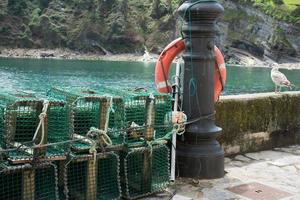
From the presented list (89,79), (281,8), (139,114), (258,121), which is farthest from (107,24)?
(139,114)

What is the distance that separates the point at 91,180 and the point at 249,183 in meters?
2.11

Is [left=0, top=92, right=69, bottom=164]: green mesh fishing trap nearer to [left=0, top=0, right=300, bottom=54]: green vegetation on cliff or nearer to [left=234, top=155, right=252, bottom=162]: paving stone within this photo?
[left=234, top=155, right=252, bottom=162]: paving stone

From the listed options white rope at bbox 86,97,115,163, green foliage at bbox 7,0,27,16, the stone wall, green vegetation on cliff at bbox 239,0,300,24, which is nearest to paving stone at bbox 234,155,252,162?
the stone wall

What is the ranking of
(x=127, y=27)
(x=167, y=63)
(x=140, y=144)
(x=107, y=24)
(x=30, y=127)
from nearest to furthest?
1. (x=30, y=127)
2. (x=140, y=144)
3. (x=167, y=63)
4. (x=107, y=24)
5. (x=127, y=27)

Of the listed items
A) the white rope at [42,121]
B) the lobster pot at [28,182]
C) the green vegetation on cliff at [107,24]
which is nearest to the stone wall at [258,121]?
the lobster pot at [28,182]

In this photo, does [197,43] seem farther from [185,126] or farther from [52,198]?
[52,198]

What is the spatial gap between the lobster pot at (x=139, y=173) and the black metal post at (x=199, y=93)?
638 millimetres

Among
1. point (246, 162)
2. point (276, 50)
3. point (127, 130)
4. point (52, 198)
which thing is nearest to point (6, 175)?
point (52, 198)

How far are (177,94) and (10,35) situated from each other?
15826cm

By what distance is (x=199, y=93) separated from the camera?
19.6 feet

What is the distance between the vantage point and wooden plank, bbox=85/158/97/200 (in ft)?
15.4

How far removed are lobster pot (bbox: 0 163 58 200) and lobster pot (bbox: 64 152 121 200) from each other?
15cm

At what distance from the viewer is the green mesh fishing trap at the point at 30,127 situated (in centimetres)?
423

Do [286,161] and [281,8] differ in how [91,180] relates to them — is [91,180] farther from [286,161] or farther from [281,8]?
[281,8]
